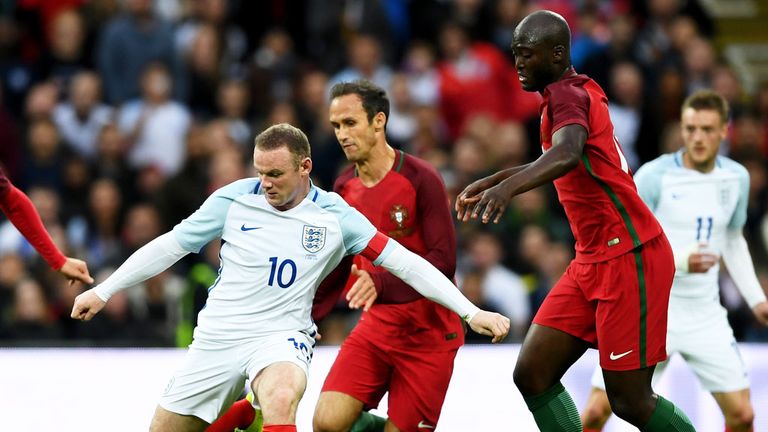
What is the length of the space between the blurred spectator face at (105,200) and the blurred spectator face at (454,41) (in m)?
Answer: 3.46

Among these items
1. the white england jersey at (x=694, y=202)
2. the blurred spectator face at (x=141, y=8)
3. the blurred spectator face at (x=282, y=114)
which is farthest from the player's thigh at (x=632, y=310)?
the blurred spectator face at (x=141, y=8)

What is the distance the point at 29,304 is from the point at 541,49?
18.3ft

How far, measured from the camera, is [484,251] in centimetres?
1080

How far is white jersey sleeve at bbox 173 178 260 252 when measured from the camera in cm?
660

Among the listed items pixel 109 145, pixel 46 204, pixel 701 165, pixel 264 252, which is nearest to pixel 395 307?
pixel 264 252

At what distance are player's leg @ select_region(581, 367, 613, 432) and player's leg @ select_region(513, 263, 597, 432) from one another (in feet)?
3.60

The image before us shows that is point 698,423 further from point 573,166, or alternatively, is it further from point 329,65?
point 329,65

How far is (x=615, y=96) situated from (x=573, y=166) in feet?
22.5

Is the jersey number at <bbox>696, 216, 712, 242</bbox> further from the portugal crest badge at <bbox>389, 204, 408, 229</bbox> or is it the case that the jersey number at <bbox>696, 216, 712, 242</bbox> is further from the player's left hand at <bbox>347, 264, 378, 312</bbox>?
the player's left hand at <bbox>347, 264, 378, 312</bbox>

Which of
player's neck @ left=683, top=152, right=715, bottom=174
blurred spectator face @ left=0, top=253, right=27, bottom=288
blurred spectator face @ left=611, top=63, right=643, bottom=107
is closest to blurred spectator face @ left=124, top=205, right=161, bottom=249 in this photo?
blurred spectator face @ left=0, top=253, right=27, bottom=288

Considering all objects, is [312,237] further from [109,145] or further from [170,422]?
[109,145]

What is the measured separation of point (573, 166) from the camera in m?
5.91

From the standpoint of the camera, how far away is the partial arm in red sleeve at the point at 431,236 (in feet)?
23.2

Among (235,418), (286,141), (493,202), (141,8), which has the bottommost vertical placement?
(235,418)
